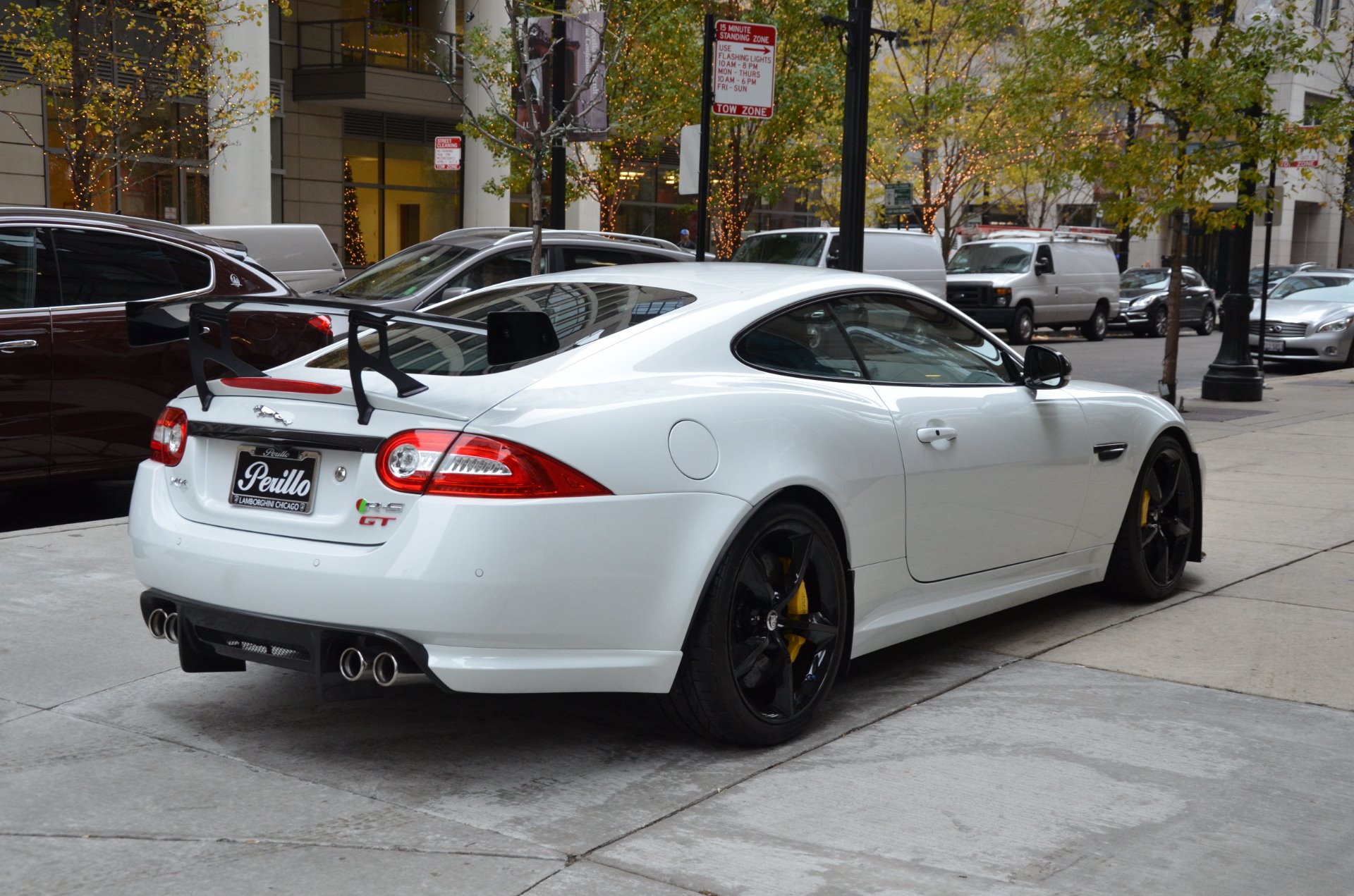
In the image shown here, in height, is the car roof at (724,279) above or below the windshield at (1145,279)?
above

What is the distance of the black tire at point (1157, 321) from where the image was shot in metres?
33.5

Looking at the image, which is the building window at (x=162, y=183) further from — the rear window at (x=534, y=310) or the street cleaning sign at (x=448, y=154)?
the rear window at (x=534, y=310)

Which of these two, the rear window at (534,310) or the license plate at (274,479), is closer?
the license plate at (274,479)

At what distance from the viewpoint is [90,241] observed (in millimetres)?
8281

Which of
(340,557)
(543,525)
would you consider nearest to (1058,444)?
(543,525)

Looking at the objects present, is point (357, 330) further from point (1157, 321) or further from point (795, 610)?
point (1157, 321)

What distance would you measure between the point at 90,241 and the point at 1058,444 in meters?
5.46

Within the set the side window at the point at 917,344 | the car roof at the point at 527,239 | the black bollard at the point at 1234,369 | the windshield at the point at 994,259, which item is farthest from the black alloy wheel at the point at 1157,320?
the side window at the point at 917,344

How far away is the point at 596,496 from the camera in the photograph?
4.02 metres

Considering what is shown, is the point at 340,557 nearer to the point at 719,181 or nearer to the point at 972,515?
the point at 972,515

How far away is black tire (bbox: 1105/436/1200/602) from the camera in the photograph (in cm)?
642

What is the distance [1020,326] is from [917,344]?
24359mm

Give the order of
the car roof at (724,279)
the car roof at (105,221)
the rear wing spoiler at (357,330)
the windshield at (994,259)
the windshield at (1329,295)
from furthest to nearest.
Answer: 1. the windshield at (994,259)
2. the windshield at (1329,295)
3. the car roof at (105,221)
4. the car roof at (724,279)
5. the rear wing spoiler at (357,330)

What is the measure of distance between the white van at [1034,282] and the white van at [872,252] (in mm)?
3377
